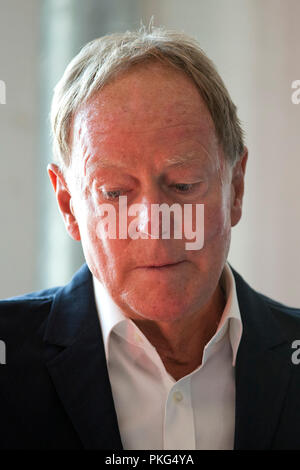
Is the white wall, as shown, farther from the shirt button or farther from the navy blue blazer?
the shirt button

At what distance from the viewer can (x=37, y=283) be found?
124 cm

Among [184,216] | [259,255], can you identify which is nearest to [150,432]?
[184,216]

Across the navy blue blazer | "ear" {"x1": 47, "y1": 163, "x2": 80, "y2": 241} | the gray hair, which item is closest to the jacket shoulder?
the navy blue blazer

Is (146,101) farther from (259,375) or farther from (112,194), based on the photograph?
(259,375)

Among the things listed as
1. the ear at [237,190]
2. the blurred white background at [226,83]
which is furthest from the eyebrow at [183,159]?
the blurred white background at [226,83]

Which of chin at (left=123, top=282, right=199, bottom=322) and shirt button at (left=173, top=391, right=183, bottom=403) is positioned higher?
chin at (left=123, top=282, right=199, bottom=322)

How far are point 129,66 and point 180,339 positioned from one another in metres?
0.39

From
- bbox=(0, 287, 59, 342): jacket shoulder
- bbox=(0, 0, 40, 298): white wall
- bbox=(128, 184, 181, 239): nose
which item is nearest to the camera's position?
bbox=(128, 184, 181, 239): nose

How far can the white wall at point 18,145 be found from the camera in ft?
3.91

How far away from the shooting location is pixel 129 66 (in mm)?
791

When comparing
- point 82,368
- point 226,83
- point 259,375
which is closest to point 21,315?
point 82,368

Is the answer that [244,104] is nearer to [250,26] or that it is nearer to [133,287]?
[250,26]

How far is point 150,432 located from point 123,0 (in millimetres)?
864

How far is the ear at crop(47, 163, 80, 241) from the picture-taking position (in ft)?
2.97
